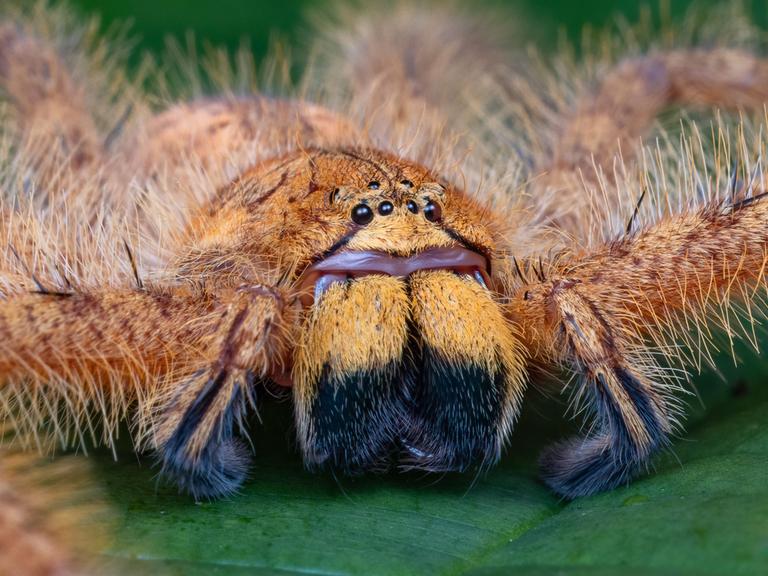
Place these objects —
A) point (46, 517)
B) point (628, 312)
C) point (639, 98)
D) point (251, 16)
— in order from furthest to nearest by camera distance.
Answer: point (251, 16) → point (639, 98) → point (628, 312) → point (46, 517)

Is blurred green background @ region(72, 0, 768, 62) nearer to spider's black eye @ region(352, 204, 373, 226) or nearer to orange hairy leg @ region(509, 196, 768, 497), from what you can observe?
orange hairy leg @ region(509, 196, 768, 497)

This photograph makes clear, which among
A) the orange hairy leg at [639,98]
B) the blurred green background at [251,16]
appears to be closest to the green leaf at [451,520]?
the orange hairy leg at [639,98]

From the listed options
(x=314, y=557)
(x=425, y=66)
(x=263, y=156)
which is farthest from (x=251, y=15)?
(x=314, y=557)

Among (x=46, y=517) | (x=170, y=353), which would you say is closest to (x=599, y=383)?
(x=170, y=353)

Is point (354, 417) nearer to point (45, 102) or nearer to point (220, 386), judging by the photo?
point (220, 386)

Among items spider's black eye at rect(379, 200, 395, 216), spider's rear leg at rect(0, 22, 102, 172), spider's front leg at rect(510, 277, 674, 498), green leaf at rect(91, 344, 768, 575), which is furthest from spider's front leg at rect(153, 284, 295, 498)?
spider's rear leg at rect(0, 22, 102, 172)

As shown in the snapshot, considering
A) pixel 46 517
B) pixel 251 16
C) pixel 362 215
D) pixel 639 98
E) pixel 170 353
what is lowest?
pixel 46 517
